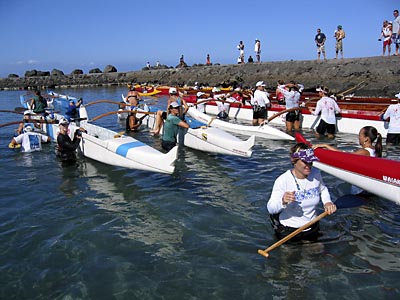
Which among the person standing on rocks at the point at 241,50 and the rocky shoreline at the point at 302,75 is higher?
the person standing on rocks at the point at 241,50

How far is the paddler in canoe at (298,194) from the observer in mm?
4243

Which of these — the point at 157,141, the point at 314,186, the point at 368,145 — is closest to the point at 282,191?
the point at 314,186

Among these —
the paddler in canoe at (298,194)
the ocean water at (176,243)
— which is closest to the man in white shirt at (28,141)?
the ocean water at (176,243)

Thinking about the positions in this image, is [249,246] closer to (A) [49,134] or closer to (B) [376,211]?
(B) [376,211]

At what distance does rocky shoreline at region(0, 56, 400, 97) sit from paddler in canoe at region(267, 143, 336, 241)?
20883 mm

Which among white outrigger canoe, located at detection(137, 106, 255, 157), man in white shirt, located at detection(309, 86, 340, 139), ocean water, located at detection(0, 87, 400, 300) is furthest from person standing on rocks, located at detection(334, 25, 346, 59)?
ocean water, located at detection(0, 87, 400, 300)

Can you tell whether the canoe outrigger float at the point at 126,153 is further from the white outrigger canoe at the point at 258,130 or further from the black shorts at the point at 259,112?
the black shorts at the point at 259,112

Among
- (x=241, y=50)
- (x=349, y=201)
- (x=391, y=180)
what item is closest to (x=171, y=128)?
(x=349, y=201)

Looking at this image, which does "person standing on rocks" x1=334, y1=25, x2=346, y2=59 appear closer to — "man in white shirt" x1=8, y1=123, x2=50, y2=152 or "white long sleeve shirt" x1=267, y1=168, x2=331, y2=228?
"man in white shirt" x1=8, y1=123, x2=50, y2=152

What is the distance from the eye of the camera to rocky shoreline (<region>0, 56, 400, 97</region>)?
78.3 feet

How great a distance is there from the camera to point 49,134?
1334 cm

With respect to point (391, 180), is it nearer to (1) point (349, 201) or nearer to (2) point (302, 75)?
(1) point (349, 201)

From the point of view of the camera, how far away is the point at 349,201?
6.79 m

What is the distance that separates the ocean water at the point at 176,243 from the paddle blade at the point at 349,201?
0.65 feet
